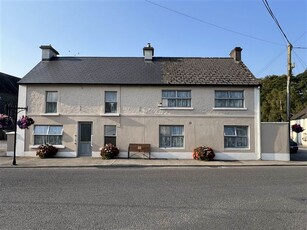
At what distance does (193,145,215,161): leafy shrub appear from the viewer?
61.0 ft

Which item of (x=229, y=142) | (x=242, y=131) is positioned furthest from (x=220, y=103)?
(x=229, y=142)

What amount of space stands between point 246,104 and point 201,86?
3.36 metres

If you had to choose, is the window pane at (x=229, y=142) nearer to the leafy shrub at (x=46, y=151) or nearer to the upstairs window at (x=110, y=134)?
the upstairs window at (x=110, y=134)

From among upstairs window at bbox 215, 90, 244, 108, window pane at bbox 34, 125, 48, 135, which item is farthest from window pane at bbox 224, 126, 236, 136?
window pane at bbox 34, 125, 48, 135

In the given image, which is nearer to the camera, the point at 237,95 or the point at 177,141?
the point at 177,141

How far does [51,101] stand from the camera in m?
20.3

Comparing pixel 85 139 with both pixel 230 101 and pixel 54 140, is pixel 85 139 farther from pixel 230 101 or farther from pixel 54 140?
pixel 230 101

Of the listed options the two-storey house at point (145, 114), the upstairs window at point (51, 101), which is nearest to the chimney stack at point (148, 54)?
the two-storey house at point (145, 114)

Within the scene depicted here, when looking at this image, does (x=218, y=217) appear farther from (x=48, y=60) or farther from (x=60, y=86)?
(x=48, y=60)

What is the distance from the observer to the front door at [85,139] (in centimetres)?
1998

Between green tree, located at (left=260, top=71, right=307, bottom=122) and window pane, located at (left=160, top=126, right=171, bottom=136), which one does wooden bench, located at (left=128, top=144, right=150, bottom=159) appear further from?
green tree, located at (left=260, top=71, right=307, bottom=122)

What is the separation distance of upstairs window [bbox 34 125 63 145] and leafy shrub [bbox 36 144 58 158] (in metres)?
0.63

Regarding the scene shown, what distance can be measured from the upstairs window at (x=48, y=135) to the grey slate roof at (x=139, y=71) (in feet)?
10.7

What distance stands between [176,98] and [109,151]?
5891 millimetres
